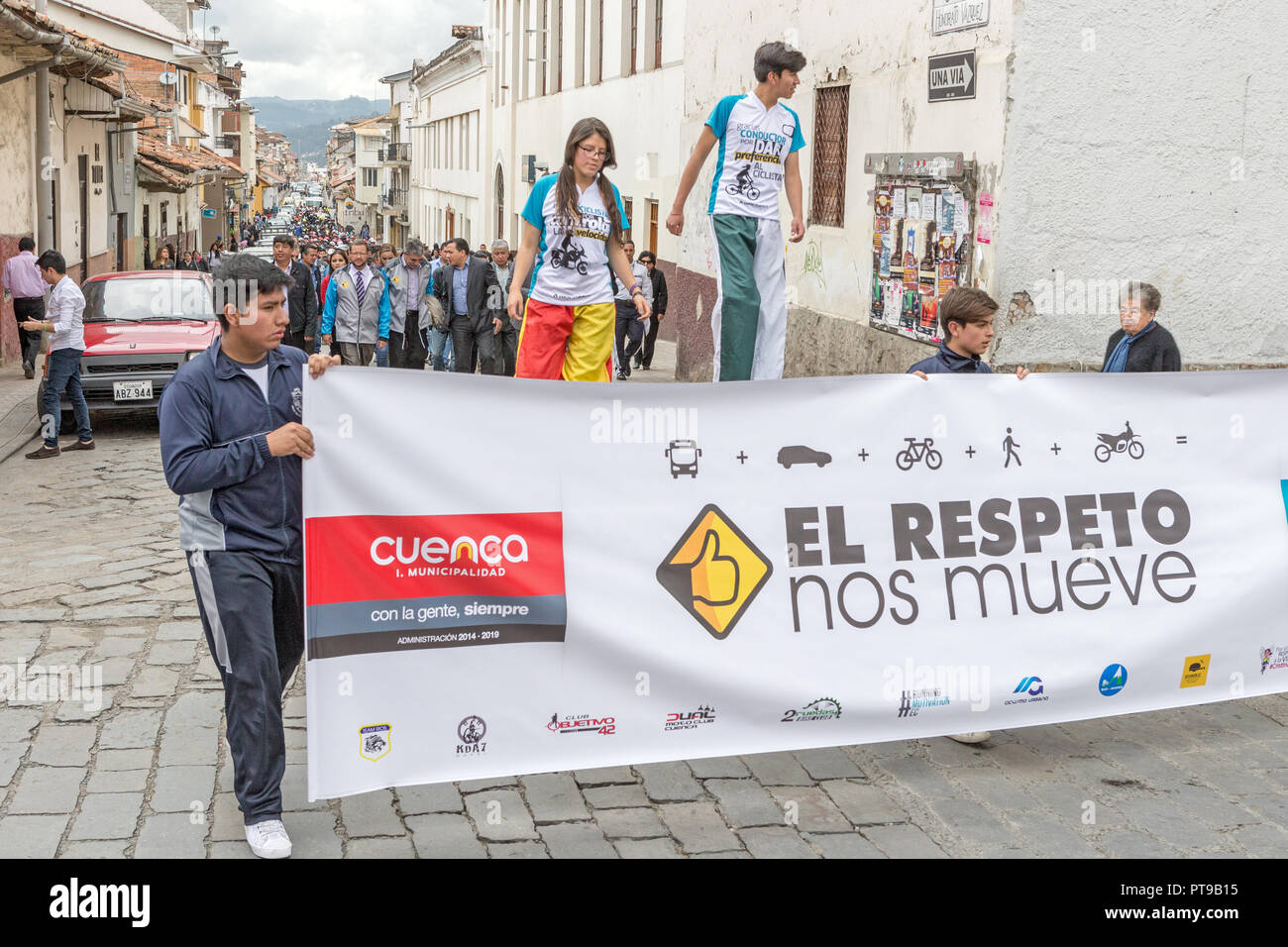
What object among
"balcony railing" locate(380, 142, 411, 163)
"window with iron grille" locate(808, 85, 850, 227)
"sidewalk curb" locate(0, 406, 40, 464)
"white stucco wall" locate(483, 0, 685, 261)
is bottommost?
"sidewalk curb" locate(0, 406, 40, 464)

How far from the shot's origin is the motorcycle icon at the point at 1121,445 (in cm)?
563

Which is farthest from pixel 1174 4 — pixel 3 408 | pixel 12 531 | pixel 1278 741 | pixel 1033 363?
pixel 3 408

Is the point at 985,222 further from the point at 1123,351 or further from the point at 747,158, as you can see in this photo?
the point at 747,158

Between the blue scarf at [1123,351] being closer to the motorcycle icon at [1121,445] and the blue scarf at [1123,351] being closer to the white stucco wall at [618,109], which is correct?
the motorcycle icon at [1121,445]

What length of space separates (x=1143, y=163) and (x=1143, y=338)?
3.05m

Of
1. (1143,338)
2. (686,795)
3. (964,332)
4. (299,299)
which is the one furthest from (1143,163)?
(299,299)

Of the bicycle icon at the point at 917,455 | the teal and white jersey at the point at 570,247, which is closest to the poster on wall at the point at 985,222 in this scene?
the teal and white jersey at the point at 570,247

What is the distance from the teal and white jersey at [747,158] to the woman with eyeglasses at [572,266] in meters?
0.66

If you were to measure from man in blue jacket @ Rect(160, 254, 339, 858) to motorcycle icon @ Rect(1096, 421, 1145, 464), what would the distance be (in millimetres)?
3009

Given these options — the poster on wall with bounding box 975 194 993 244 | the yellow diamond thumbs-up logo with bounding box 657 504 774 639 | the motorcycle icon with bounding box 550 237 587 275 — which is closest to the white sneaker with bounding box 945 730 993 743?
the yellow diamond thumbs-up logo with bounding box 657 504 774 639

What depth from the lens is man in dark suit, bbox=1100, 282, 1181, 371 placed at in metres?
7.69

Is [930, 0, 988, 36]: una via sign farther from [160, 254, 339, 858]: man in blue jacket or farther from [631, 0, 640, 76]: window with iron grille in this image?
[631, 0, 640, 76]: window with iron grille
